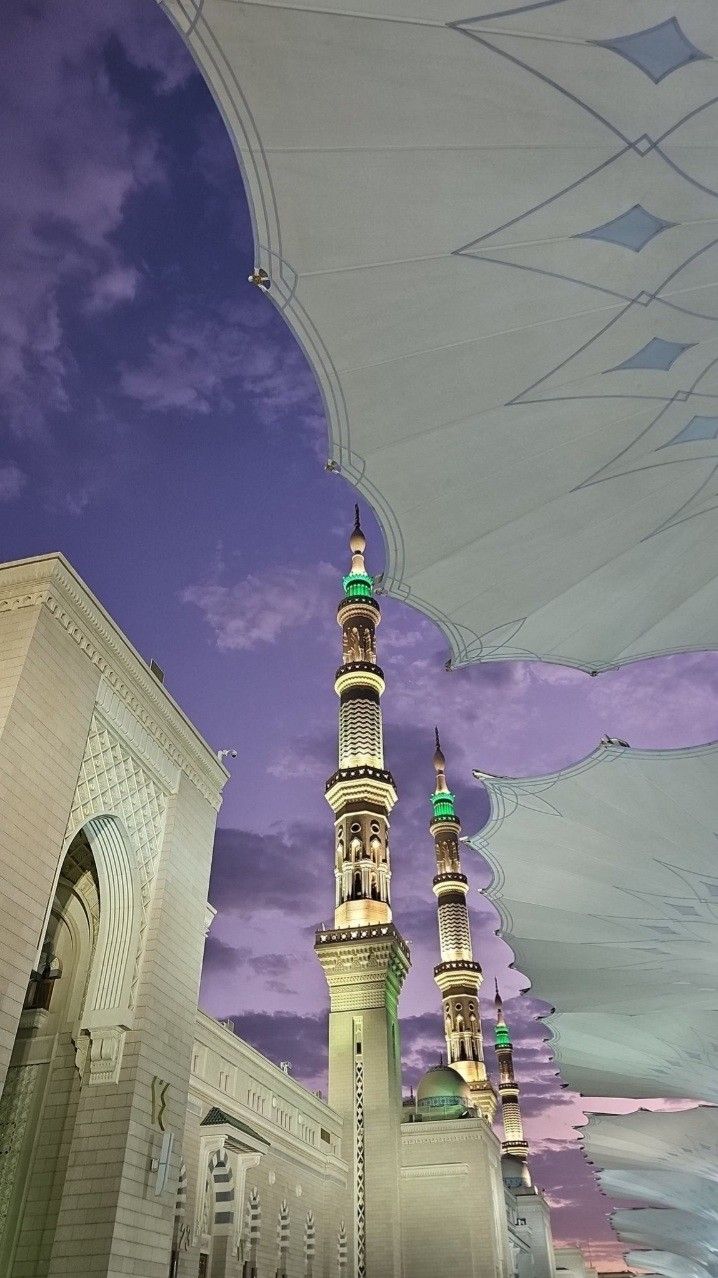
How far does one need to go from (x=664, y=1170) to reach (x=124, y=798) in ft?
86.9

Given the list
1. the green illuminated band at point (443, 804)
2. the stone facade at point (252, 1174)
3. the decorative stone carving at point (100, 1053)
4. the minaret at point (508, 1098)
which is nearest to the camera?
the decorative stone carving at point (100, 1053)

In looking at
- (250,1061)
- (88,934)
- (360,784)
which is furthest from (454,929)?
(88,934)

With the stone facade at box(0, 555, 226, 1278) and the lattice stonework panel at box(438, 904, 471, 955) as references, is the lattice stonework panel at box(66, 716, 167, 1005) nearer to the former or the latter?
the stone facade at box(0, 555, 226, 1278)

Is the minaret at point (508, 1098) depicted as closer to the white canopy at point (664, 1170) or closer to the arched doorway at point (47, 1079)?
the white canopy at point (664, 1170)

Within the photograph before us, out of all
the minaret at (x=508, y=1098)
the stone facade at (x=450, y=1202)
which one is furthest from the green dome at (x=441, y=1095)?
the minaret at (x=508, y=1098)

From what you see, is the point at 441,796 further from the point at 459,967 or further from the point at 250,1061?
the point at 250,1061

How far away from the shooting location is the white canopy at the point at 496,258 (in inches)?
230

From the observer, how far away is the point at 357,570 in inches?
1645

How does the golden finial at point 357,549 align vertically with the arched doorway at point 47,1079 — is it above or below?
above

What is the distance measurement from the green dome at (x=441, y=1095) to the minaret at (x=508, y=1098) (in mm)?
30504

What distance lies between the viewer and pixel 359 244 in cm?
705

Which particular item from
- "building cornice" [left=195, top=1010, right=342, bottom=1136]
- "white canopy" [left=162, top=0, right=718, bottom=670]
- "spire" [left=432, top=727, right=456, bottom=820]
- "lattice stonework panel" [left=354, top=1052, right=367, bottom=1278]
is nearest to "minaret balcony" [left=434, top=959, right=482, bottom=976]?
"spire" [left=432, top=727, right=456, bottom=820]

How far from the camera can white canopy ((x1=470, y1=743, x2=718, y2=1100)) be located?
1269 centimetres

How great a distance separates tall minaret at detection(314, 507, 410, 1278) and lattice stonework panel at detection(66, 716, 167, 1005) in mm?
8096
